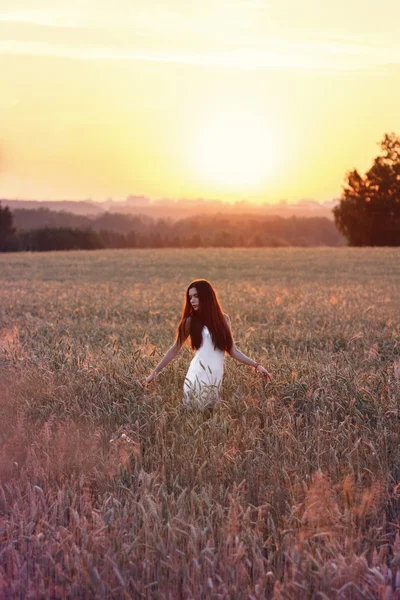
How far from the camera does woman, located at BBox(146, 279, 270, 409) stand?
229 inches

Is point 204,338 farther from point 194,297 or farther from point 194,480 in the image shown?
point 194,480

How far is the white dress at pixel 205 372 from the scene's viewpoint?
5.72 metres

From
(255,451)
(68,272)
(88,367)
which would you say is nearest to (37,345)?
(88,367)

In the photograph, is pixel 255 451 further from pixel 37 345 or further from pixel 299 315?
pixel 299 315

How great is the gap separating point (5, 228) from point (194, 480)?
223ft

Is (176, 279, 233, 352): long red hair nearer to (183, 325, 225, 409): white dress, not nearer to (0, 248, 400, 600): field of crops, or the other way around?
(183, 325, 225, 409): white dress

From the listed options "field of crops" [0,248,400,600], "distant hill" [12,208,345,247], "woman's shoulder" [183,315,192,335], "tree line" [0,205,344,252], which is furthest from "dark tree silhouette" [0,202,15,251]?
"woman's shoulder" [183,315,192,335]

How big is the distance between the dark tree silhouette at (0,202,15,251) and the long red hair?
65.3 metres

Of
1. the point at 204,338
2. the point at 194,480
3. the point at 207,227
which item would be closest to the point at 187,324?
the point at 204,338

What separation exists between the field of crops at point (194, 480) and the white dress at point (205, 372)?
177mm

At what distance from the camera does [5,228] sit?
68625 millimetres

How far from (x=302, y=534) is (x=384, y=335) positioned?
669cm

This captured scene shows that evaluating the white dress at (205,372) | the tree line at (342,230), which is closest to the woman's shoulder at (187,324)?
the white dress at (205,372)

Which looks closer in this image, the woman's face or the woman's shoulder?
the woman's face
